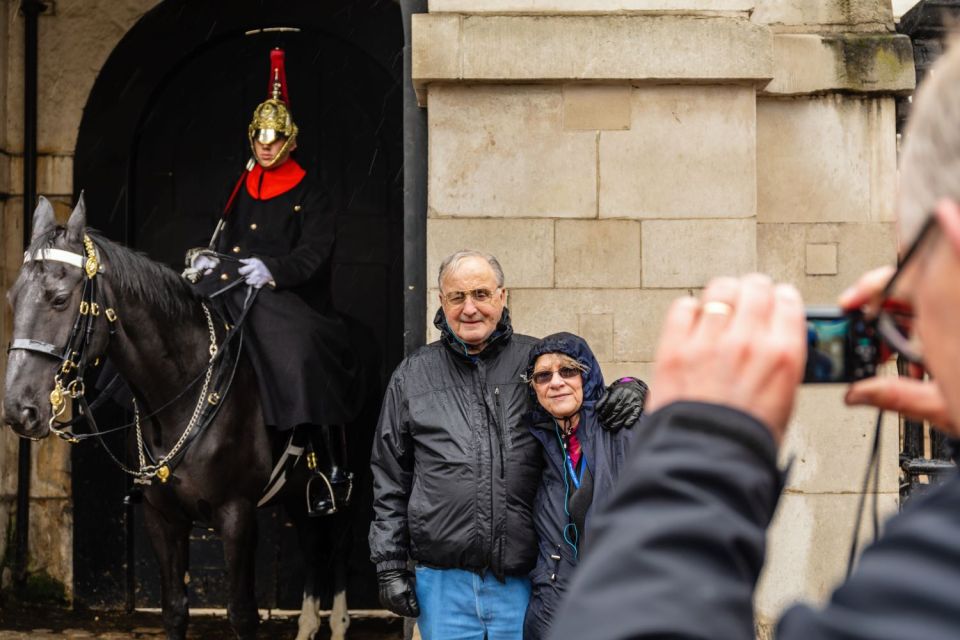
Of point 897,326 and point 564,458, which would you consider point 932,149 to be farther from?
point 564,458

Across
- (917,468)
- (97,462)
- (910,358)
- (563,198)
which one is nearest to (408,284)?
(563,198)

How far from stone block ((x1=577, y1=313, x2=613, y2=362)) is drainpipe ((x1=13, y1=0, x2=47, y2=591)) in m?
4.02

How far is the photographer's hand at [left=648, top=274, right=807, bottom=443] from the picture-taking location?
897 mm

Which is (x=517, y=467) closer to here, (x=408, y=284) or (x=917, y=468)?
(x=408, y=284)

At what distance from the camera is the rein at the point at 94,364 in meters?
5.16

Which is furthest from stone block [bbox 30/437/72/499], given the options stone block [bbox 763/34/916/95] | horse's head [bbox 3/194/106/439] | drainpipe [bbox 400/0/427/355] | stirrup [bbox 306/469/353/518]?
stone block [bbox 763/34/916/95]

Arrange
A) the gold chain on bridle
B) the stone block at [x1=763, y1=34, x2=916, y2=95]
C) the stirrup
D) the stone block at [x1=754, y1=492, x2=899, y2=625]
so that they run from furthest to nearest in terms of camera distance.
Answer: the stirrup < the gold chain on bridle < the stone block at [x1=763, y1=34, x2=916, y2=95] < the stone block at [x1=754, y1=492, x2=899, y2=625]

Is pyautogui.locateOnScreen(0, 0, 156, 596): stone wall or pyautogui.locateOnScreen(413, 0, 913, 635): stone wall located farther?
pyautogui.locateOnScreen(0, 0, 156, 596): stone wall

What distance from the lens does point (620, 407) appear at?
3732 millimetres

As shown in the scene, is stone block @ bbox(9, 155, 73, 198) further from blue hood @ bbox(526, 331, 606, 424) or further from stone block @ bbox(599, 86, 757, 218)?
blue hood @ bbox(526, 331, 606, 424)

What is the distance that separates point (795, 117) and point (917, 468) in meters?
1.53

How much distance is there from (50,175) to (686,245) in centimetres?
433

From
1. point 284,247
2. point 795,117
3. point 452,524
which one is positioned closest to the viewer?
point 452,524

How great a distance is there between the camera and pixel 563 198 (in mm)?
4988
